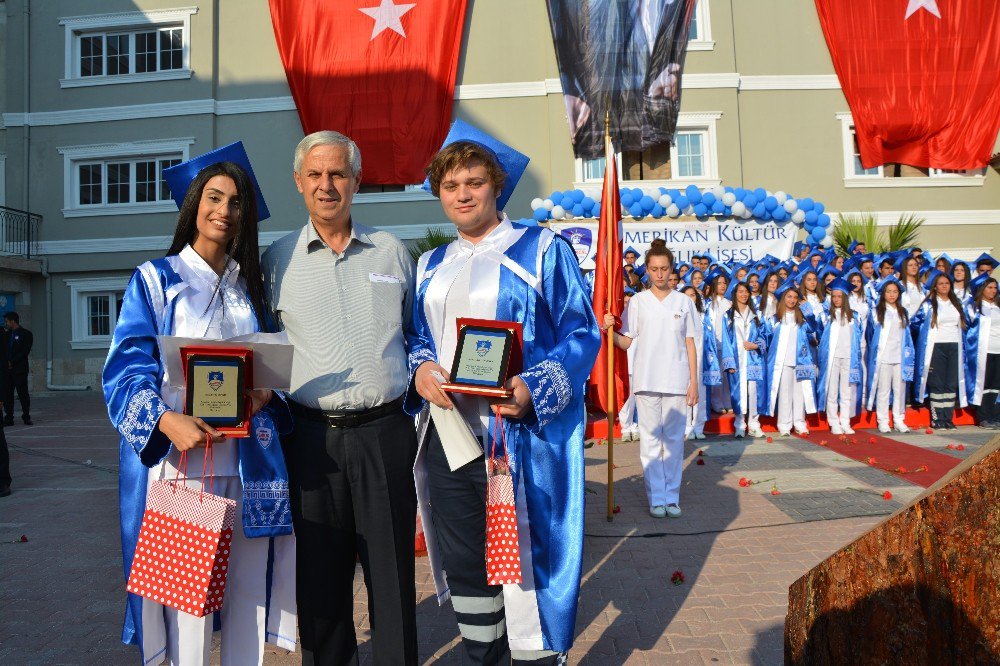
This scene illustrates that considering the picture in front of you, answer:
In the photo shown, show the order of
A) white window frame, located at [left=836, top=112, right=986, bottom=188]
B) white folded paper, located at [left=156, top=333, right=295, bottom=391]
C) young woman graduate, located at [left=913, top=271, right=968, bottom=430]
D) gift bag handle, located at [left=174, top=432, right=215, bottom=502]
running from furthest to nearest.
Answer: white window frame, located at [left=836, top=112, right=986, bottom=188] < young woman graduate, located at [left=913, top=271, right=968, bottom=430] < gift bag handle, located at [left=174, top=432, right=215, bottom=502] < white folded paper, located at [left=156, top=333, right=295, bottom=391]

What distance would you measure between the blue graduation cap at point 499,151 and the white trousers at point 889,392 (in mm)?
8123

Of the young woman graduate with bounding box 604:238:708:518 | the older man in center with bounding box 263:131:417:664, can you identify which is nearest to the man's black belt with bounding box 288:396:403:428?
the older man in center with bounding box 263:131:417:664

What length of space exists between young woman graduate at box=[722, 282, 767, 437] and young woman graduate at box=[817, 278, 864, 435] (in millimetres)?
795

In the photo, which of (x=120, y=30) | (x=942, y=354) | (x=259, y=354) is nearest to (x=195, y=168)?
(x=259, y=354)

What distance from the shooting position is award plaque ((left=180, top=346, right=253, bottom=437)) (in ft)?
7.03

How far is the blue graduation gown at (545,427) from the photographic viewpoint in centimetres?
255

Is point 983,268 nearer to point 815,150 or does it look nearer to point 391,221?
point 815,150

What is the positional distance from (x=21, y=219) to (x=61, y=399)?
5.07 metres

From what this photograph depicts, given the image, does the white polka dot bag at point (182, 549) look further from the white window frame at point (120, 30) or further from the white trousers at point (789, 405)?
the white window frame at point (120, 30)

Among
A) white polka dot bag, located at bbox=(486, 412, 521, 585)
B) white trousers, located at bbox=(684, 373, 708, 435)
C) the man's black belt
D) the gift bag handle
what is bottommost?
white trousers, located at bbox=(684, 373, 708, 435)

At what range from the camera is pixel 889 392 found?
30.5 feet

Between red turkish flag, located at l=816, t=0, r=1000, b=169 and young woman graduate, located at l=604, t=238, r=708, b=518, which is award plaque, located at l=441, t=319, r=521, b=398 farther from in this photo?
red turkish flag, located at l=816, t=0, r=1000, b=169

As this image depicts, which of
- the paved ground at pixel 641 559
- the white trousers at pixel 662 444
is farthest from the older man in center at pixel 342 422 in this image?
the white trousers at pixel 662 444

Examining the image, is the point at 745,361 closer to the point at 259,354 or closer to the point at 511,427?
the point at 511,427
